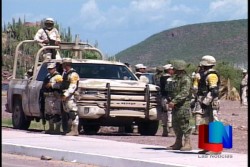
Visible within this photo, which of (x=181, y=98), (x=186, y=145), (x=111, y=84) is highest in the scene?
(x=111, y=84)

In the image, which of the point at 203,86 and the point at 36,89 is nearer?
the point at 203,86

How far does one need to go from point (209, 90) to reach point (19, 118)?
20.4 ft

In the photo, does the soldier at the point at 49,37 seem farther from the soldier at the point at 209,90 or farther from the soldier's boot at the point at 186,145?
the soldier's boot at the point at 186,145

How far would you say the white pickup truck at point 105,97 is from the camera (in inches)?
800

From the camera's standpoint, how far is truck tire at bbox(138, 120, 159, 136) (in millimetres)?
21438

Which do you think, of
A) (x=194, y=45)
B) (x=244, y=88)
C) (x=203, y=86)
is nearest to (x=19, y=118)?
(x=203, y=86)

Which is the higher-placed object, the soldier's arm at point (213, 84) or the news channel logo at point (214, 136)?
the soldier's arm at point (213, 84)

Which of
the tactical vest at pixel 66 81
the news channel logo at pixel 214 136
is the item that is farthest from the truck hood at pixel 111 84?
the news channel logo at pixel 214 136

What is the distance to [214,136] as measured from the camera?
50.4 feet

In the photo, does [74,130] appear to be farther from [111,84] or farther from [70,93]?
[111,84]

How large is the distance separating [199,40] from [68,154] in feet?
292

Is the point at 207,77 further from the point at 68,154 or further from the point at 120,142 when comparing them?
the point at 68,154

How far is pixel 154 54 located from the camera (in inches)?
3947

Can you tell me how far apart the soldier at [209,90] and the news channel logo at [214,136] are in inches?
97.8
